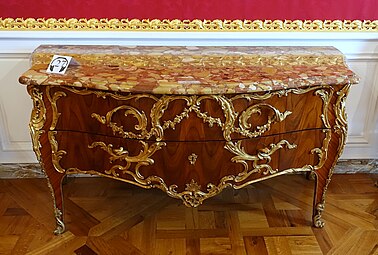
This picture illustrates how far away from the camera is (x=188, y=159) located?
154 cm

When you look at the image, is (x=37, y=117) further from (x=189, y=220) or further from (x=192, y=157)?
(x=189, y=220)

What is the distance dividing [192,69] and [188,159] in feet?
1.05

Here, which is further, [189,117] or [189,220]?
[189,220]

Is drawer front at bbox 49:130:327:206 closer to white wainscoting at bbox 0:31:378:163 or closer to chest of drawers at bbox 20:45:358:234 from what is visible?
chest of drawers at bbox 20:45:358:234

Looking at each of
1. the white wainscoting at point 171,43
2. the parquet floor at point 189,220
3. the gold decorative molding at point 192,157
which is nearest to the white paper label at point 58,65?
the white wainscoting at point 171,43

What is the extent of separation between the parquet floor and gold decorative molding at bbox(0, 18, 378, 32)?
0.73 metres

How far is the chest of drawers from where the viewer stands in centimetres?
143

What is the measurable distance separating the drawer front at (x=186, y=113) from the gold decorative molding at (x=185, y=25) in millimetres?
462

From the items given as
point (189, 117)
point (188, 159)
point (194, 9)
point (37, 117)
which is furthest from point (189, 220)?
point (194, 9)

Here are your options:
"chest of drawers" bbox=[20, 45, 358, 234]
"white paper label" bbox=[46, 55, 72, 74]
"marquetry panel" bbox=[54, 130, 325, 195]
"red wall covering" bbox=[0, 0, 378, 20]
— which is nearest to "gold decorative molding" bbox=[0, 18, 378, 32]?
"red wall covering" bbox=[0, 0, 378, 20]

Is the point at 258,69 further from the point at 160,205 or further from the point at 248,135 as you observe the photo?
the point at 160,205

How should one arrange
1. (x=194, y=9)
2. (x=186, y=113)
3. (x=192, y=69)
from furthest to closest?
(x=194, y=9)
(x=192, y=69)
(x=186, y=113)

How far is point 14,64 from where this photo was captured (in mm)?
1897

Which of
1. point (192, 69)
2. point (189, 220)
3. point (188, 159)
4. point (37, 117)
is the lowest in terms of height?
point (189, 220)
